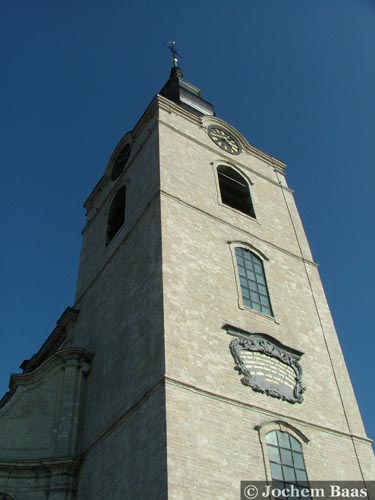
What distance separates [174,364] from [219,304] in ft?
8.02

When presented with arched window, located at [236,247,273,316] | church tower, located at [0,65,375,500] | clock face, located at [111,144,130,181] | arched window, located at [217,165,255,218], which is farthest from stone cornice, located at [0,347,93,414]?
clock face, located at [111,144,130,181]

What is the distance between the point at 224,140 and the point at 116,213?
465 cm

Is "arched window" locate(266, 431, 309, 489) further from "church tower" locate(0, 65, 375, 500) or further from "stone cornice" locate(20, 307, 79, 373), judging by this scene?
"stone cornice" locate(20, 307, 79, 373)

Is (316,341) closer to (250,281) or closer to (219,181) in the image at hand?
(250,281)

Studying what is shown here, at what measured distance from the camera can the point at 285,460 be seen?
10945mm

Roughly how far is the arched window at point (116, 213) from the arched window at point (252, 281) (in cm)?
510

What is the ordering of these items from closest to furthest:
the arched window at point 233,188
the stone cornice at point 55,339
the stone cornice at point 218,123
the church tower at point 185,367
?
1. the church tower at point 185,367
2. the stone cornice at point 55,339
3. the arched window at point 233,188
4. the stone cornice at point 218,123

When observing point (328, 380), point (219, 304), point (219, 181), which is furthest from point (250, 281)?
point (219, 181)

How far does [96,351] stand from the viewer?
14570mm

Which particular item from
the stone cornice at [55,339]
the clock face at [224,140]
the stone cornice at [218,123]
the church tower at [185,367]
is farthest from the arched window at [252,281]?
the stone cornice at [218,123]

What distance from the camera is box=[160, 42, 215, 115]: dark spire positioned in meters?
24.0

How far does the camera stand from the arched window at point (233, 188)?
18656 mm

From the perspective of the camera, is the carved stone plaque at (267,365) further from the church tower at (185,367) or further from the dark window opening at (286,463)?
the dark window opening at (286,463)

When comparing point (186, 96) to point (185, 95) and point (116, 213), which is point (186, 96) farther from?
point (116, 213)
